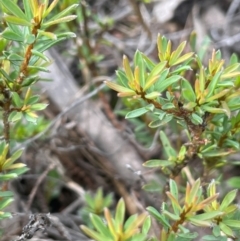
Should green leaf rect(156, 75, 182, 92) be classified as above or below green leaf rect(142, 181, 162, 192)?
above

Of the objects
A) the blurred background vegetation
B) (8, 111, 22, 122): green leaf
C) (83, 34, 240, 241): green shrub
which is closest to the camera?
(83, 34, 240, 241): green shrub

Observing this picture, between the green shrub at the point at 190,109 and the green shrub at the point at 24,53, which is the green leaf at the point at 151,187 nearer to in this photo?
the green shrub at the point at 190,109

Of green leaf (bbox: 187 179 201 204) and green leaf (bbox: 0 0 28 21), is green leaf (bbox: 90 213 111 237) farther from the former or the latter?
green leaf (bbox: 0 0 28 21)

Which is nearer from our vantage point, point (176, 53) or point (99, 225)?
point (99, 225)

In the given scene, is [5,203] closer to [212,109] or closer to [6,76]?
[6,76]

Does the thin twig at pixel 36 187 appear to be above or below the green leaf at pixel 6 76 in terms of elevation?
below

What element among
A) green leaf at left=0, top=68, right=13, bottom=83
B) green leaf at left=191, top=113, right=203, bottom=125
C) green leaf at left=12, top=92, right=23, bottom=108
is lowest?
green leaf at left=191, top=113, right=203, bottom=125

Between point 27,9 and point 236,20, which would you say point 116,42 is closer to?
point 236,20

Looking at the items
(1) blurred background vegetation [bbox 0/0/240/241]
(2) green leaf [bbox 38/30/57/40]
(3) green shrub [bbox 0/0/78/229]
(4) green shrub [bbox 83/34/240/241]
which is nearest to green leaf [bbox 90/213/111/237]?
(4) green shrub [bbox 83/34/240/241]

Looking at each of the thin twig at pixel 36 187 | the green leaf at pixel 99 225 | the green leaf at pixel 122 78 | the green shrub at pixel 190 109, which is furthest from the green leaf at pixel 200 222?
the thin twig at pixel 36 187

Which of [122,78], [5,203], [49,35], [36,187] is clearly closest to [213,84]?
[122,78]

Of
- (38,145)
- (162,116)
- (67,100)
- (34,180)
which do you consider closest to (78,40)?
(67,100)
